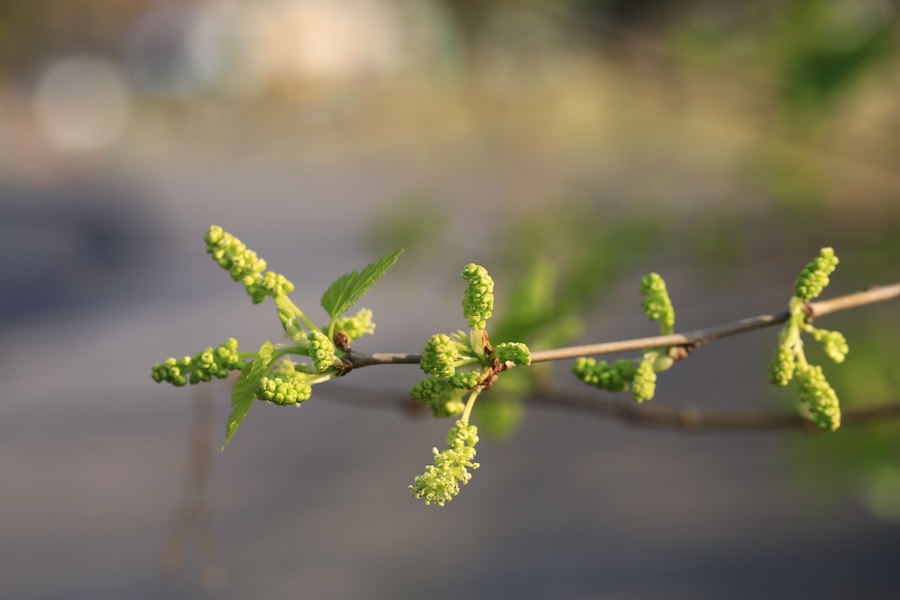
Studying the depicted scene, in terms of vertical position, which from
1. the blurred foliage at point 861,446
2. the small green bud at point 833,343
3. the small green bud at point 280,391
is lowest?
the small green bud at point 280,391

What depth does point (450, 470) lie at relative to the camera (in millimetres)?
623

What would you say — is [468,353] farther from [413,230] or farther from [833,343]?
[413,230]

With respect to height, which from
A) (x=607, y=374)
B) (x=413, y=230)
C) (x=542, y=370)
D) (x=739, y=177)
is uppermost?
(x=739, y=177)

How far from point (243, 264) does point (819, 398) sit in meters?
0.50

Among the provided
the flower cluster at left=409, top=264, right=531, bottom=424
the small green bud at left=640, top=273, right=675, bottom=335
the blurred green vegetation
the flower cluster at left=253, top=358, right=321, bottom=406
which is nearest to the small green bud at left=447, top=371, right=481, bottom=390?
the flower cluster at left=409, top=264, right=531, bottom=424

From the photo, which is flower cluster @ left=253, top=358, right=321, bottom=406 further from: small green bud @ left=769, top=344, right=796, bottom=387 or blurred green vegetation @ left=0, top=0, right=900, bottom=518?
blurred green vegetation @ left=0, top=0, right=900, bottom=518

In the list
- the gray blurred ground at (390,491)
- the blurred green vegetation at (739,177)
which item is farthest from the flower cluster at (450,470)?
the gray blurred ground at (390,491)

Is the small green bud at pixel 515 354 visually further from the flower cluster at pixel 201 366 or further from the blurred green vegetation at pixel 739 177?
the blurred green vegetation at pixel 739 177

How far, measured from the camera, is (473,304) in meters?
0.63

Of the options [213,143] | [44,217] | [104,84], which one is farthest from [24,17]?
[104,84]

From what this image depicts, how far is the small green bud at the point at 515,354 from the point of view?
24.3 inches

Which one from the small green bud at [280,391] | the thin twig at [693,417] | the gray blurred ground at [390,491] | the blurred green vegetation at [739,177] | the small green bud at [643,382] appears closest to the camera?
the small green bud at [280,391]

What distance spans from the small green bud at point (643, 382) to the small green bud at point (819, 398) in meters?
0.14

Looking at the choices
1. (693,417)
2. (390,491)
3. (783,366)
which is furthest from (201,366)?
(390,491)
